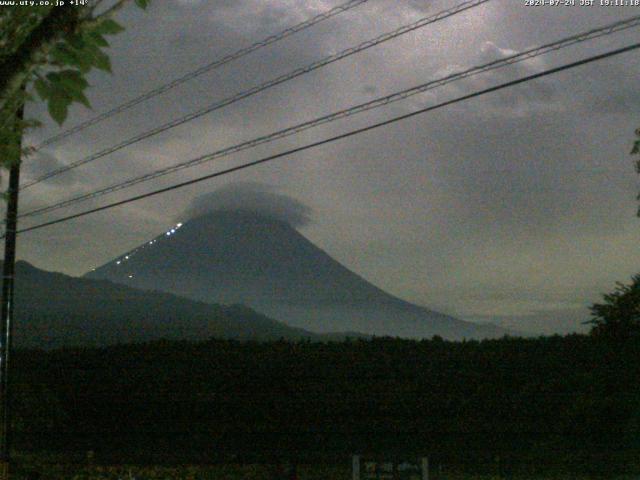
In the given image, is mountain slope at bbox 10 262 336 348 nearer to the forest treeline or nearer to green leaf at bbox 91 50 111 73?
the forest treeline

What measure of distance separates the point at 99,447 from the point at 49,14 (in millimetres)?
20623

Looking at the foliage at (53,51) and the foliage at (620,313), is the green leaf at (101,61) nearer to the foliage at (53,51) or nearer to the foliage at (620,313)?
the foliage at (53,51)

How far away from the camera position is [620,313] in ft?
Result: 53.8

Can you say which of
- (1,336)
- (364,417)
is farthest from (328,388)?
(1,336)

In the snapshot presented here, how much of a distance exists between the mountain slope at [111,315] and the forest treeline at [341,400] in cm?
4834

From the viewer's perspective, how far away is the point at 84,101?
3.63m

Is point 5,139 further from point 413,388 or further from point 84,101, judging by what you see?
point 413,388

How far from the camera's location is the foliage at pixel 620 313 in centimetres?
1602

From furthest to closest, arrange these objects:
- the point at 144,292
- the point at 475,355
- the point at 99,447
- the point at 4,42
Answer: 1. the point at 144,292
2. the point at 99,447
3. the point at 475,355
4. the point at 4,42

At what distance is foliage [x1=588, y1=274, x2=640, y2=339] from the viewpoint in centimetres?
1602

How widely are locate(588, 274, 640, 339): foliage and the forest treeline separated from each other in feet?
1.43

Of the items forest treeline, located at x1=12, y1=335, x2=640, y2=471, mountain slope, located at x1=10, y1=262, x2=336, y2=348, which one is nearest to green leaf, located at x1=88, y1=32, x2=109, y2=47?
forest treeline, located at x1=12, y1=335, x2=640, y2=471

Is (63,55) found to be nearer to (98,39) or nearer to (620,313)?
(98,39)


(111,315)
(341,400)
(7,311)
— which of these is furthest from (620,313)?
(111,315)
